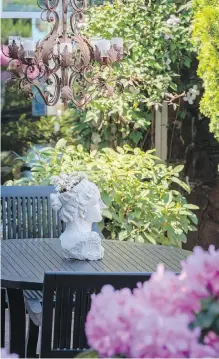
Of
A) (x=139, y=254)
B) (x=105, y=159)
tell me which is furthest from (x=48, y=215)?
(x=105, y=159)

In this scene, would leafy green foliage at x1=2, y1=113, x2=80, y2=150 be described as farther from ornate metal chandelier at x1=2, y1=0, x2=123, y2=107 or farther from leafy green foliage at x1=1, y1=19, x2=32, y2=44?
ornate metal chandelier at x1=2, y1=0, x2=123, y2=107

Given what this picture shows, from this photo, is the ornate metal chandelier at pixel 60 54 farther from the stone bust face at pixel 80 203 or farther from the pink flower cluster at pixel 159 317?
the pink flower cluster at pixel 159 317

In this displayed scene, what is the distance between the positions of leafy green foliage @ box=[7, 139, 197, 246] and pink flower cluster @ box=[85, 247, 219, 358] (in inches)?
157

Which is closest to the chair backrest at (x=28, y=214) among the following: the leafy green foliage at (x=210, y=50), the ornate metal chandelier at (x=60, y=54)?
the ornate metal chandelier at (x=60, y=54)

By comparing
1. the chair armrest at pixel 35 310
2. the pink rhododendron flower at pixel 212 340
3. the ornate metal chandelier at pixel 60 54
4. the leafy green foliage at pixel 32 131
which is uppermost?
the ornate metal chandelier at pixel 60 54

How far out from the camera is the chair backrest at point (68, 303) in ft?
8.71

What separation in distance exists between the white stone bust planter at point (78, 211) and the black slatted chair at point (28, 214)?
85 cm

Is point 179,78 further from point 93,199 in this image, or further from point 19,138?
point 93,199

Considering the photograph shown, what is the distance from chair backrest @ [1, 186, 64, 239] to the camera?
4.59 m

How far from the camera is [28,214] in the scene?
460 centimetres

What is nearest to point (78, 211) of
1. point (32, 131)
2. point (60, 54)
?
point (60, 54)

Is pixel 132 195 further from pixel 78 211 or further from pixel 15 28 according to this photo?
pixel 15 28

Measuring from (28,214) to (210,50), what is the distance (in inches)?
62.6

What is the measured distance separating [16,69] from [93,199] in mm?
1391
